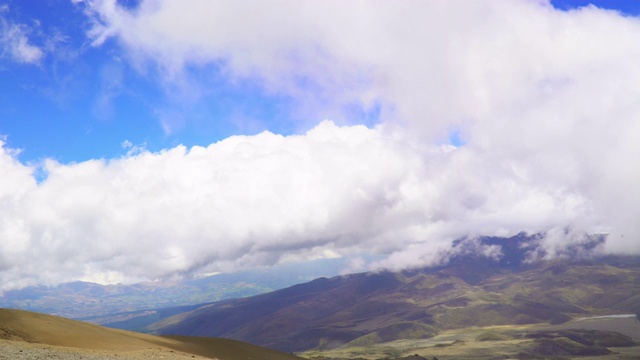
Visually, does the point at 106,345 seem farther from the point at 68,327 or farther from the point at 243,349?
the point at 243,349

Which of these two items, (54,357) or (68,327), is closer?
(54,357)

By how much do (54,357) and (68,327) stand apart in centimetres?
2821

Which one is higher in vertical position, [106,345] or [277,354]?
[106,345]

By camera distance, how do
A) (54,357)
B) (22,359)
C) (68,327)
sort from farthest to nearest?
(68,327) → (54,357) → (22,359)

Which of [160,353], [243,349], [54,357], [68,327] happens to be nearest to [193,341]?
[243,349]

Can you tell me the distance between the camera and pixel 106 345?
2463 inches

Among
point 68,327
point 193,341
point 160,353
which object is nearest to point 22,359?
point 160,353

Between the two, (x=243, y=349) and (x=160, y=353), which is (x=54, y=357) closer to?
(x=160, y=353)

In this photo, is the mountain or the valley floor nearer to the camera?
the valley floor

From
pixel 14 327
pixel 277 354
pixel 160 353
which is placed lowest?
pixel 277 354

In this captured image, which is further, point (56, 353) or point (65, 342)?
point (65, 342)

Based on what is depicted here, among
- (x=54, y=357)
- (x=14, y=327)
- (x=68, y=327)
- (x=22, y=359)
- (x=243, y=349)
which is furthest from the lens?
(x=243, y=349)

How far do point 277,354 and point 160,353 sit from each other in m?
40.3

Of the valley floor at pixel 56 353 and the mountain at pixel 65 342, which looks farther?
the mountain at pixel 65 342
